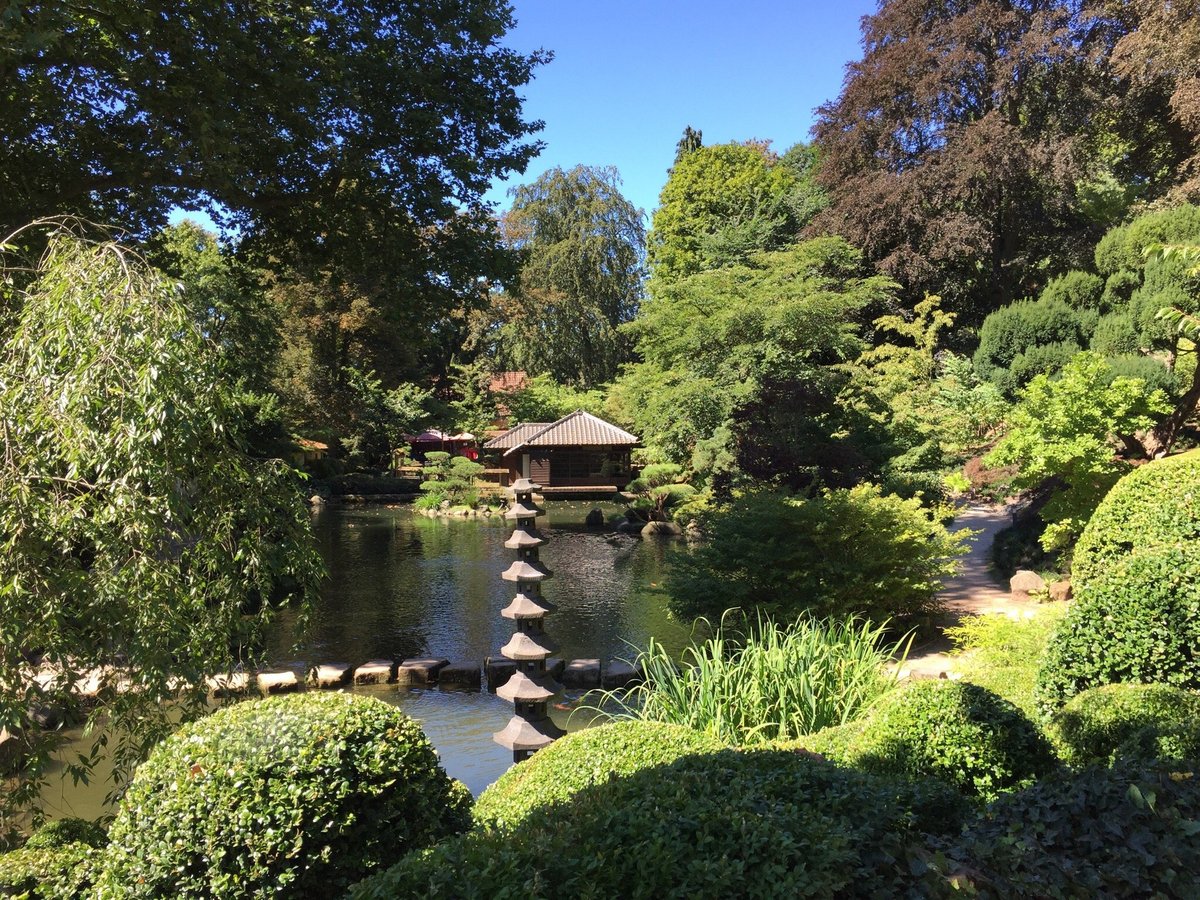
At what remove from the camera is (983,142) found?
17656 mm

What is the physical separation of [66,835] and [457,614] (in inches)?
291

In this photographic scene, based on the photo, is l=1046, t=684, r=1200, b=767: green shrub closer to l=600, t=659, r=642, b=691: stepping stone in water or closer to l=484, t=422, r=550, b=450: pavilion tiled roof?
l=600, t=659, r=642, b=691: stepping stone in water

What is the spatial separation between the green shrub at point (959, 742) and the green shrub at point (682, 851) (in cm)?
114

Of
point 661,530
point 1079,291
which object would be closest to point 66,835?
point 661,530

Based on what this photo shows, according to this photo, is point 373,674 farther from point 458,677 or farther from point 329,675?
point 458,677

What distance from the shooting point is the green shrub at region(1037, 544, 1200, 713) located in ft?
11.6

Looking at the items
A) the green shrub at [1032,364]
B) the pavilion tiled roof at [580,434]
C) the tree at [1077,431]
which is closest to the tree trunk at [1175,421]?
the tree at [1077,431]

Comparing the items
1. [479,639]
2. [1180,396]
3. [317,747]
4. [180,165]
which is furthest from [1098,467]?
[180,165]

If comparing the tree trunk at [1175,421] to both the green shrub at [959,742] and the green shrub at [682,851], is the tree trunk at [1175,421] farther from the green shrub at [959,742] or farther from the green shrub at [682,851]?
the green shrub at [682,851]

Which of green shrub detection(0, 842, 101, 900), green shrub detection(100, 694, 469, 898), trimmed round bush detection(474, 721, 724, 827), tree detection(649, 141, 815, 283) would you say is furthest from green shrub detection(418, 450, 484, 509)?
green shrub detection(100, 694, 469, 898)

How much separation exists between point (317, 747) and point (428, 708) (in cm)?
501

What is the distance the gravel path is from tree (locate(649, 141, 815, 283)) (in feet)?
38.7

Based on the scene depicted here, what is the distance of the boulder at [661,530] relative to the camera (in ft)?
57.6

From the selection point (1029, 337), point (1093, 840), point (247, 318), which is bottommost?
point (1093, 840)
